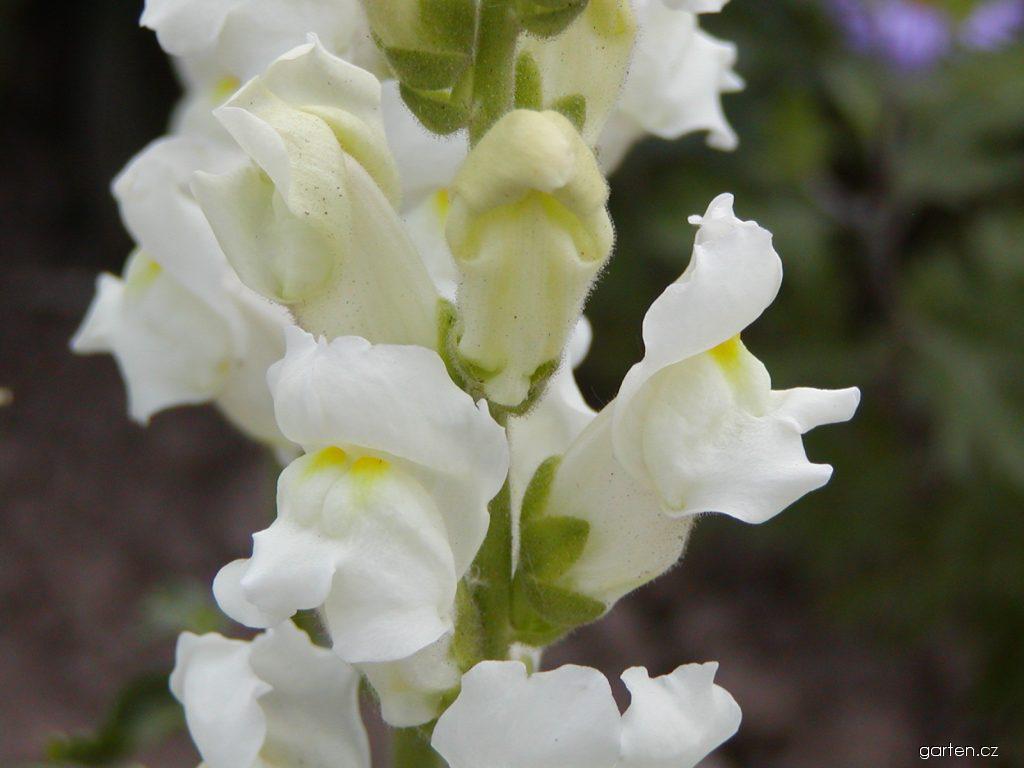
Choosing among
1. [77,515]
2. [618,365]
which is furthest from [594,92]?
[77,515]

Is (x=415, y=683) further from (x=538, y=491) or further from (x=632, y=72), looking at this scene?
(x=632, y=72)

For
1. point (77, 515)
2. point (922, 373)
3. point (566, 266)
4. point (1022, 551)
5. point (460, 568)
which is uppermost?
point (566, 266)

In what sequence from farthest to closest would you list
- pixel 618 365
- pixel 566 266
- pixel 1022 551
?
pixel 618 365 < pixel 1022 551 < pixel 566 266

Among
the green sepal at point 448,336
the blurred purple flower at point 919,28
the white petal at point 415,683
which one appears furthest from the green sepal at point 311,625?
the blurred purple flower at point 919,28

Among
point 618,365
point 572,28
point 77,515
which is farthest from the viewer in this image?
point 77,515

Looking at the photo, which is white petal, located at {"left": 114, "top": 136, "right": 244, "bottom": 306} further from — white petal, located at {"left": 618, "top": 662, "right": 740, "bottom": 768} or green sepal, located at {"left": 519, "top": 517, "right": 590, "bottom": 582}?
white petal, located at {"left": 618, "top": 662, "right": 740, "bottom": 768}

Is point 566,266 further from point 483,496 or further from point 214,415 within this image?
point 214,415

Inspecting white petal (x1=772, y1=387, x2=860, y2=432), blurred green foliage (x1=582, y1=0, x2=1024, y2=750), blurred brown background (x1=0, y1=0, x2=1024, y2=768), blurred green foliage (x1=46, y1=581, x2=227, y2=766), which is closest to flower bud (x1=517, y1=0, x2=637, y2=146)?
white petal (x1=772, y1=387, x2=860, y2=432)
